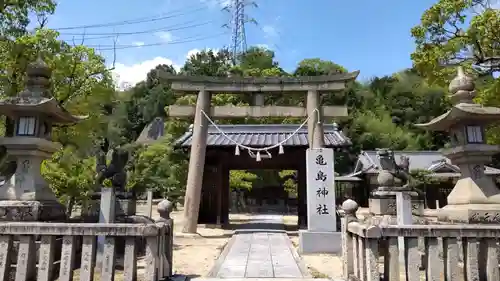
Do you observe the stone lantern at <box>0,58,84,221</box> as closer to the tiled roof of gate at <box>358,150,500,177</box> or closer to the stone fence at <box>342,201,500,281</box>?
the stone fence at <box>342,201,500,281</box>

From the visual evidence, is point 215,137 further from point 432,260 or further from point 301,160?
point 432,260

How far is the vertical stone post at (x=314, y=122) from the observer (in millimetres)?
11530

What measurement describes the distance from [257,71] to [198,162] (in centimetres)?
2439

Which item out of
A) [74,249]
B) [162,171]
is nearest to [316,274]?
[74,249]

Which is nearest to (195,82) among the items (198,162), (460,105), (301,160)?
(198,162)

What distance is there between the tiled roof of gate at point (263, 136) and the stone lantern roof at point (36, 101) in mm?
8917

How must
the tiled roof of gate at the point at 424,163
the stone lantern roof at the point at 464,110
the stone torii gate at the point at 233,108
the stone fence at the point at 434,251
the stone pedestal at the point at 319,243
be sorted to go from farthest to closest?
1. the tiled roof of gate at the point at 424,163
2. the stone torii gate at the point at 233,108
3. the stone pedestal at the point at 319,243
4. the stone lantern roof at the point at 464,110
5. the stone fence at the point at 434,251

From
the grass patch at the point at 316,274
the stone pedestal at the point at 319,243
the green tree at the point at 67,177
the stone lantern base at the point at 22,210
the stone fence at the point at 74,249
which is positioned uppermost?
the green tree at the point at 67,177

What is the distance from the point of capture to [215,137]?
696 inches

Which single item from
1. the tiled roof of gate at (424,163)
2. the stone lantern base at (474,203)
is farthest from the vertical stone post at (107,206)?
the tiled roof of gate at (424,163)

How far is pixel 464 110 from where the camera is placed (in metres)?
7.03

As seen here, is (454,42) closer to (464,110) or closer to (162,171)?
(464,110)

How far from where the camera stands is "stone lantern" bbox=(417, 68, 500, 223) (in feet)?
21.9

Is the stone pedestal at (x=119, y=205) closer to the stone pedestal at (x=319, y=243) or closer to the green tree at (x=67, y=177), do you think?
the green tree at (x=67, y=177)
